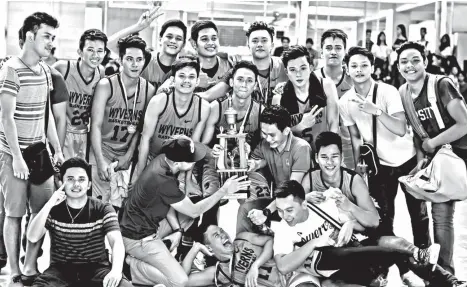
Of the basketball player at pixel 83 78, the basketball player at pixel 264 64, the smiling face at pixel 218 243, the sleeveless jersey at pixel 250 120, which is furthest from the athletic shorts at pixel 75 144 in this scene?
the basketball player at pixel 264 64

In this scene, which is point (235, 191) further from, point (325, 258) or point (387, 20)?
point (387, 20)

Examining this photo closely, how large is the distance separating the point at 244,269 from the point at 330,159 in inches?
36.6

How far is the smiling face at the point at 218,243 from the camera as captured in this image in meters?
5.12

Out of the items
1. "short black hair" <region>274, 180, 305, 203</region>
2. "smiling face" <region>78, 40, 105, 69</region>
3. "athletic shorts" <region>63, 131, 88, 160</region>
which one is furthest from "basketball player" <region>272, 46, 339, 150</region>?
"athletic shorts" <region>63, 131, 88, 160</region>

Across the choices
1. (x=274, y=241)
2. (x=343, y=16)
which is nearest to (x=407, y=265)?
(x=274, y=241)

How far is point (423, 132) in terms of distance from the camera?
16.8 ft

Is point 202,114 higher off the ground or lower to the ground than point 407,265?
higher

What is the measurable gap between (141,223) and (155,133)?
28.9 inches

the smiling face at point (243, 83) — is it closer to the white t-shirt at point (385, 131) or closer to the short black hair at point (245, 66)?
the short black hair at point (245, 66)

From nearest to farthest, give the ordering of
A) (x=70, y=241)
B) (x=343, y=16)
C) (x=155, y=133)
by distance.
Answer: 1. (x=70, y=241)
2. (x=155, y=133)
3. (x=343, y=16)

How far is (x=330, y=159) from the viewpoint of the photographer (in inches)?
191

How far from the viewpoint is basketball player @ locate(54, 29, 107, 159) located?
5.61 metres

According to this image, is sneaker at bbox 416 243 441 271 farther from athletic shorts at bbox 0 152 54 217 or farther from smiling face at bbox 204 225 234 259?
athletic shorts at bbox 0 152 54 217

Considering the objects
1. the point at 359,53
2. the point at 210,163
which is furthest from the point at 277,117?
the point at 359,53
